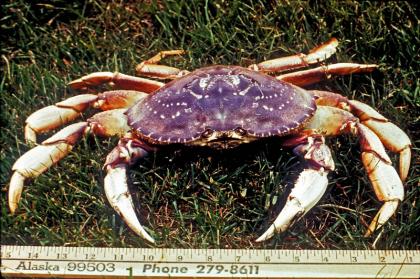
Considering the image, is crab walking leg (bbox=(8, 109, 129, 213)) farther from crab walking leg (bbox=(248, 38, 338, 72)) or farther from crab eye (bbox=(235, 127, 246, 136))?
crab walking leg (bbox=(248, 38, 338, 72))

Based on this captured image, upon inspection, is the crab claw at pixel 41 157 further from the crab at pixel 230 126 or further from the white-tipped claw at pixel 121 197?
the white-tipped claw at pixel 121 197

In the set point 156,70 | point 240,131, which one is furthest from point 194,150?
point 156,70

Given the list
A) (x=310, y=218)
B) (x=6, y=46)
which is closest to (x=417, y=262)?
(x=310, y=218)

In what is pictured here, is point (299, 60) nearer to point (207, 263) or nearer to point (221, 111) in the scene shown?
point (221, 111)

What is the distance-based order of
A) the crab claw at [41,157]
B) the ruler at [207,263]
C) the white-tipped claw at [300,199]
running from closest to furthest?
the ruler at [207,263] → the white-tipped claw at [300,199] → the crab claw at [41,157]

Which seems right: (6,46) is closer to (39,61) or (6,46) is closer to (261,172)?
(39,61)

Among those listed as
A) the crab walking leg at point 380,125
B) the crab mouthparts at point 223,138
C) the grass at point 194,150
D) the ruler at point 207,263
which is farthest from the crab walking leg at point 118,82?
the ruler at point 207,263
